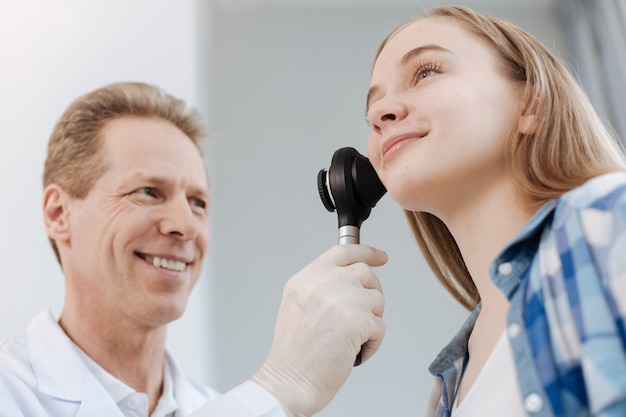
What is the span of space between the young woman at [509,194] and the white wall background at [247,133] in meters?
0.98

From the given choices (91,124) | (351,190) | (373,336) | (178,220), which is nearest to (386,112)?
(351,190)

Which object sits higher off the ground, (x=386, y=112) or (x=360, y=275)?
(x=386, y=112)

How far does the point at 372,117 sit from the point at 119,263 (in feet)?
2.67

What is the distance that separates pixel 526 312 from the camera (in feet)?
2.23

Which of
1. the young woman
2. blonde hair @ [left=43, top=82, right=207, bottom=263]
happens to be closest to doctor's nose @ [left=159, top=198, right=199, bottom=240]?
blonde hair @ [left=43, top=82, right=207, bottom=263]

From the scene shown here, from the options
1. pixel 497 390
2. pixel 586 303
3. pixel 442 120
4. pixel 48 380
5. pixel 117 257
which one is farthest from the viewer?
pixel 117 257

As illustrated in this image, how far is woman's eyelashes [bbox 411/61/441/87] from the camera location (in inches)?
36.7

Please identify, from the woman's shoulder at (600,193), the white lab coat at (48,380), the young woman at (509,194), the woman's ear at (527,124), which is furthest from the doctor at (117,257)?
the woman's shoulder at (600,193)

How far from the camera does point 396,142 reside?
92 centimetres

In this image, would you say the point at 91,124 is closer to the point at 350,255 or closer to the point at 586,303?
the point at 350,255

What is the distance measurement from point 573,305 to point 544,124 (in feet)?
1.12

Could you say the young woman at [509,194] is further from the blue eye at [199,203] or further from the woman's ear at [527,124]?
the blue eye at [199,203]

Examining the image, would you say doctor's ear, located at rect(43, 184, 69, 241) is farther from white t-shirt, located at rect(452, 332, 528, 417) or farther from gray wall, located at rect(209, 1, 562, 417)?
white t-shirt, located at rect(452, 332, 528, 417)

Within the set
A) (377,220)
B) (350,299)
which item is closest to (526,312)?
(350,299)
